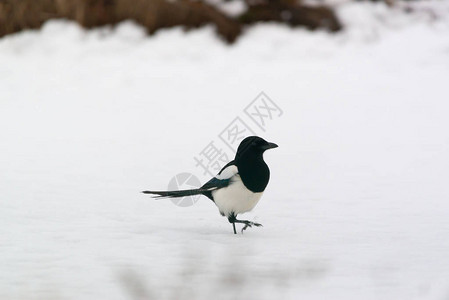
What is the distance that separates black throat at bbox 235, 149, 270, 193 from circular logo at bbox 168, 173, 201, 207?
0.56 metres

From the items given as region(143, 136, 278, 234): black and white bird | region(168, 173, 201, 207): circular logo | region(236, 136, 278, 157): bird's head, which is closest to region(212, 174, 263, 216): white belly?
region(143, 136, 278, 234): black and white bird

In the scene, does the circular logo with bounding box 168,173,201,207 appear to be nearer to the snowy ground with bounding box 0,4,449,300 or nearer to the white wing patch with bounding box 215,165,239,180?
the snowy ground with bounding box 0,4,449,300

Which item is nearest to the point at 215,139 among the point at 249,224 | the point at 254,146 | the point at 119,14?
the point at 249,224

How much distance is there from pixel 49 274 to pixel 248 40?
5718mm

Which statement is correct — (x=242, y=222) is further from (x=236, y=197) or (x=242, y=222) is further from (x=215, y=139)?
(x=215, y=139)

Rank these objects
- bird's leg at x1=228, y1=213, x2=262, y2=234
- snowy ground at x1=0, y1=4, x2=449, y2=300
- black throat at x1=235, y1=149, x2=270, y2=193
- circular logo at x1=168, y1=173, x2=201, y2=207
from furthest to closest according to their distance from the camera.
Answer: circular logo at x1=168, y1=173, x2=201, y2=207
bird's leg at x1=228, y1=213, x2=262, y2=234
black throat at x1=235, y1=149, x2=270, y2=193
snowy ground at x1=0, y1=4, x2=449, y2=300

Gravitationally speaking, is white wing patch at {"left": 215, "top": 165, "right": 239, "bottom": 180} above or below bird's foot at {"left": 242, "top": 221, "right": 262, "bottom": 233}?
above

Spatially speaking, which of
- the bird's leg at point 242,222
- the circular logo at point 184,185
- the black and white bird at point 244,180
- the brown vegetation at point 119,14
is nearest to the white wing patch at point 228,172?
the black and white bird at point 244,180

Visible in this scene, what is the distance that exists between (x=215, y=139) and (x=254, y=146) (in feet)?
6.88

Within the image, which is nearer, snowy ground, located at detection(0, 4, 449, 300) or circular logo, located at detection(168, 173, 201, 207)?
snowy ground, located at detection(0, 4, 449, 300)

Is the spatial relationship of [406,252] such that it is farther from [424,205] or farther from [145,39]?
[145,39]

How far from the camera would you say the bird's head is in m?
3.33

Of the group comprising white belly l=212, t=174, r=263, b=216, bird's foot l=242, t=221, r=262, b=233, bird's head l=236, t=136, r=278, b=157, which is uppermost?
bird's head l=236, t=136, r=278, b=157

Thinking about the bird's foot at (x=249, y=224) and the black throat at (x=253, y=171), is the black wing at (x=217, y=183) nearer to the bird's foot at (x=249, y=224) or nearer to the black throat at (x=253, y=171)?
the black throat at (x=253, y=171)
